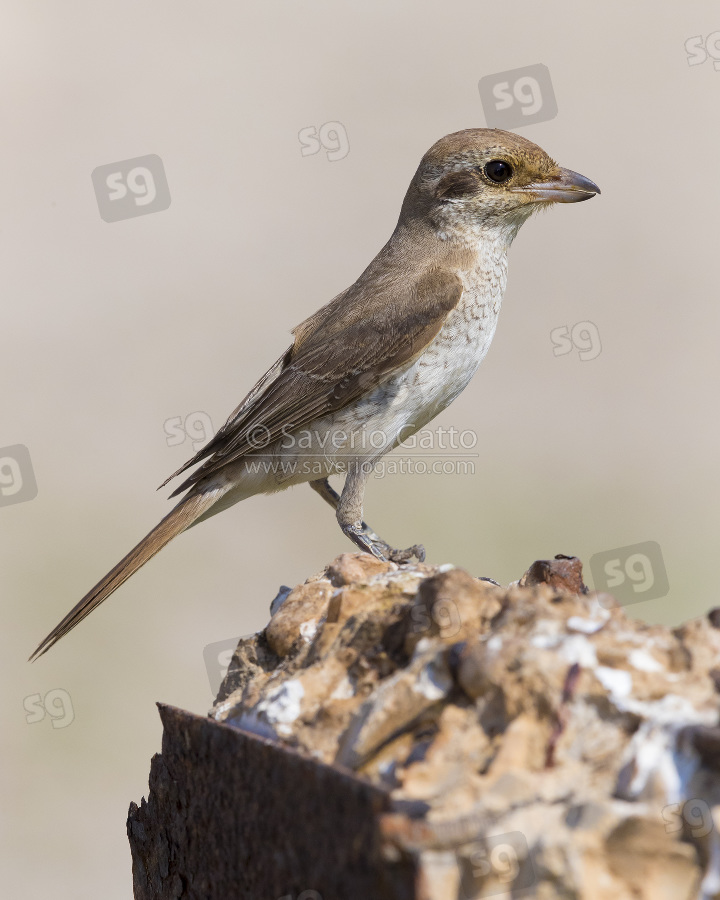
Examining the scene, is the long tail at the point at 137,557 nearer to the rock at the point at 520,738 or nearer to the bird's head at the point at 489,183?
the bird's head at the point at 489,183

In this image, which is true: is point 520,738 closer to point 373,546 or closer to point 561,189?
point 373,546

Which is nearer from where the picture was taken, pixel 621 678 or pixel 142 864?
pixel 621 678

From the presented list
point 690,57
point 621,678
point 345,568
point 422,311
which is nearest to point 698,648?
point 621,678

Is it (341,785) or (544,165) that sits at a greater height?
(544,165)

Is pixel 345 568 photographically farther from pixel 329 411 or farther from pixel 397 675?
pixel 329 411

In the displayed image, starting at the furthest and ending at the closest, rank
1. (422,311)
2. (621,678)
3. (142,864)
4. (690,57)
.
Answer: (690,57) < (422,311) < (142,864) < (621,678)

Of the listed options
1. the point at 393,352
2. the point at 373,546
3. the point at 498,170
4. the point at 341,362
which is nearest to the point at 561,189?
the point at 498,170
